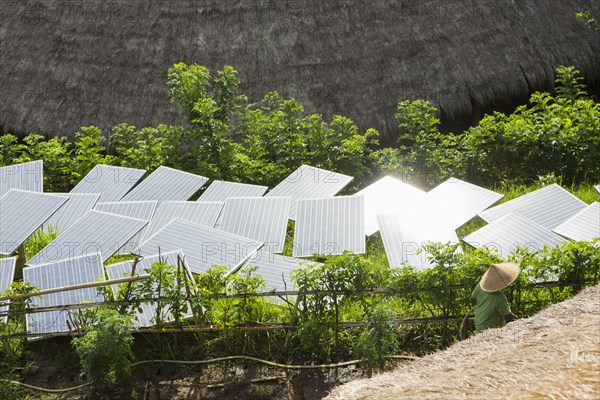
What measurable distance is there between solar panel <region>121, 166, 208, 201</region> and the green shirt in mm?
4731

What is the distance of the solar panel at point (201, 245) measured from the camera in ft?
30.4

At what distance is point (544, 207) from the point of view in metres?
10.2

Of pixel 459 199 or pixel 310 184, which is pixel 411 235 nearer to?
pixel 459 199

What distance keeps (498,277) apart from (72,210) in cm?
590

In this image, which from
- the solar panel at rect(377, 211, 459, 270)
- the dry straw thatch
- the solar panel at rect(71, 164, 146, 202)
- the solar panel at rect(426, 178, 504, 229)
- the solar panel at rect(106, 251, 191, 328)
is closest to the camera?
the dry straw thatch

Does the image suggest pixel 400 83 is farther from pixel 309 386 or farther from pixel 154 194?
pixel 309 386

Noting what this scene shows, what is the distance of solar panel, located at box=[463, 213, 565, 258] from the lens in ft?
30.4

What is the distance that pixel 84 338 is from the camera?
25.6 ft

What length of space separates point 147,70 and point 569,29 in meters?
7.61

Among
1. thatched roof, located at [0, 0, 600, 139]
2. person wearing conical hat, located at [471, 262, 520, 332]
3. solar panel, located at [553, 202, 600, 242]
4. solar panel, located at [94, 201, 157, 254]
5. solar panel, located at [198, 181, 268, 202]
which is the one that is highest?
thatched roof, located at [0, 0, 600, 139]

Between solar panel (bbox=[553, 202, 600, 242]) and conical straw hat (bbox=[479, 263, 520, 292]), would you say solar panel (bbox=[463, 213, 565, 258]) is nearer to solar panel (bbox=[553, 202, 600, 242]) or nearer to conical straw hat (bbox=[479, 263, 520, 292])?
solar panel (bbox=[553, 202, 600, 242])

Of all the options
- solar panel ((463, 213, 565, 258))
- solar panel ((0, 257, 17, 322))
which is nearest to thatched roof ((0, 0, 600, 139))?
solar panel ((463, 213, 565, 258))

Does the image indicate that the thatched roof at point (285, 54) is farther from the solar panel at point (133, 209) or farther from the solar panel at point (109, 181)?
the solar panel at point (133, 209)

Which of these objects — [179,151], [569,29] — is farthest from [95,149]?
[569,29]
